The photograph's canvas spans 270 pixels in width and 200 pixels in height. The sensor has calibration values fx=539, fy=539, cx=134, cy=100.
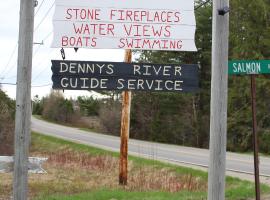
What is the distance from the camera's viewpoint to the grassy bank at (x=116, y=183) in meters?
11.6

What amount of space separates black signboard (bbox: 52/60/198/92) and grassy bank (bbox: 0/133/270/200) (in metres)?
3.09

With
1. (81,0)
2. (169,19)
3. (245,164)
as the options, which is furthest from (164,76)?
(245,164)

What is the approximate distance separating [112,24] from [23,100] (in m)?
3.29

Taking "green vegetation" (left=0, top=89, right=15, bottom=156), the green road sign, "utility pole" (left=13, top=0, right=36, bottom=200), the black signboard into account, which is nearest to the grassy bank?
the black signboard

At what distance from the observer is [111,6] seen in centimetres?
935

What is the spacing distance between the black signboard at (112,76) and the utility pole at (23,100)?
2238mm

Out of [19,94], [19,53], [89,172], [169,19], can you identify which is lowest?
[89,172]

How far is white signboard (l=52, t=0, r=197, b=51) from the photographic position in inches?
366

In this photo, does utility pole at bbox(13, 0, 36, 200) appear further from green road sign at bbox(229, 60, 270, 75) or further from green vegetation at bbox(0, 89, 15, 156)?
green vegetation at bbox(0, 89, 15, 156)

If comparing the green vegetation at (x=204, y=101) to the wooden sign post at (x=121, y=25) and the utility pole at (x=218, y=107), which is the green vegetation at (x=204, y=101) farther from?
the utility pole at (x=218, y=107)

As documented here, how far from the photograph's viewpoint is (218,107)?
665cm

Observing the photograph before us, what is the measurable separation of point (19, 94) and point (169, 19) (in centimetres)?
384

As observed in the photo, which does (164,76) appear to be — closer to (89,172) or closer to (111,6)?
(111,6)

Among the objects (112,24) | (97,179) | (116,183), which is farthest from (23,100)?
(97,179)
